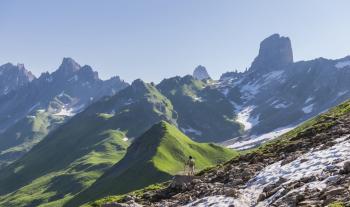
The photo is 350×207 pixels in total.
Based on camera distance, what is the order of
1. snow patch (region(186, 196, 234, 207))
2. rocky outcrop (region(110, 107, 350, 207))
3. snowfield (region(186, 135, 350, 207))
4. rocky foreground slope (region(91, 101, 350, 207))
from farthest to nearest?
1. snow patch (region(186, 196, 234, 207))
2. snowfield (region(186, 135, 350, 207))
3. rocky foreground slope (region(91, 101, 350, 207))
4. rocky outcrop (region(110, 107, 350, 207))

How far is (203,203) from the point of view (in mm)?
41781

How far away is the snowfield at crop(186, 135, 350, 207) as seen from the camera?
1493 inches

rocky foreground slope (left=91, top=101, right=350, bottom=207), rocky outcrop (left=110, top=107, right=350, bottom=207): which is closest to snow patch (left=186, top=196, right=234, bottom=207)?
rocky foreground slope (left=91, top=101, right=350, bottom=207)

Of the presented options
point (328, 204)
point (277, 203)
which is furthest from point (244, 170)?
point (328, 204)

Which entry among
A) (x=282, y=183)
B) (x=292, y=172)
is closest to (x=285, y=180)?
(x=282, y=183)

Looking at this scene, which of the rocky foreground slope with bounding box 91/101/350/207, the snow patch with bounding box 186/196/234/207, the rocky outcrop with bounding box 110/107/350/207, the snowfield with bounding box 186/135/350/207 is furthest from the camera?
the snow patch with bounding box 186/196/234/207

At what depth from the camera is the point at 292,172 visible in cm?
4106

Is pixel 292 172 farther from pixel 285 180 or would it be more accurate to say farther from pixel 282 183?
pixel 282 183

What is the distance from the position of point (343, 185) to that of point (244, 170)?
747 inches

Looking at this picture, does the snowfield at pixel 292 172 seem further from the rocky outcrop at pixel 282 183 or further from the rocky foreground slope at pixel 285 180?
the rocky outcrop at pixel 282 183

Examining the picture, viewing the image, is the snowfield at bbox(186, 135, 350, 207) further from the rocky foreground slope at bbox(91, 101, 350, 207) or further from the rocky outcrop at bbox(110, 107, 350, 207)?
the rocky outcrop at bbox(110, 107, 350, 207)

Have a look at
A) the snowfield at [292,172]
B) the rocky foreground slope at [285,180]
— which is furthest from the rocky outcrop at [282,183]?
the snowfield at [292,172]

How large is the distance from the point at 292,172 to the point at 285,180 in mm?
2066

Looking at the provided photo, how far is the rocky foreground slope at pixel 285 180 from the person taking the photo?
32.5 metres
